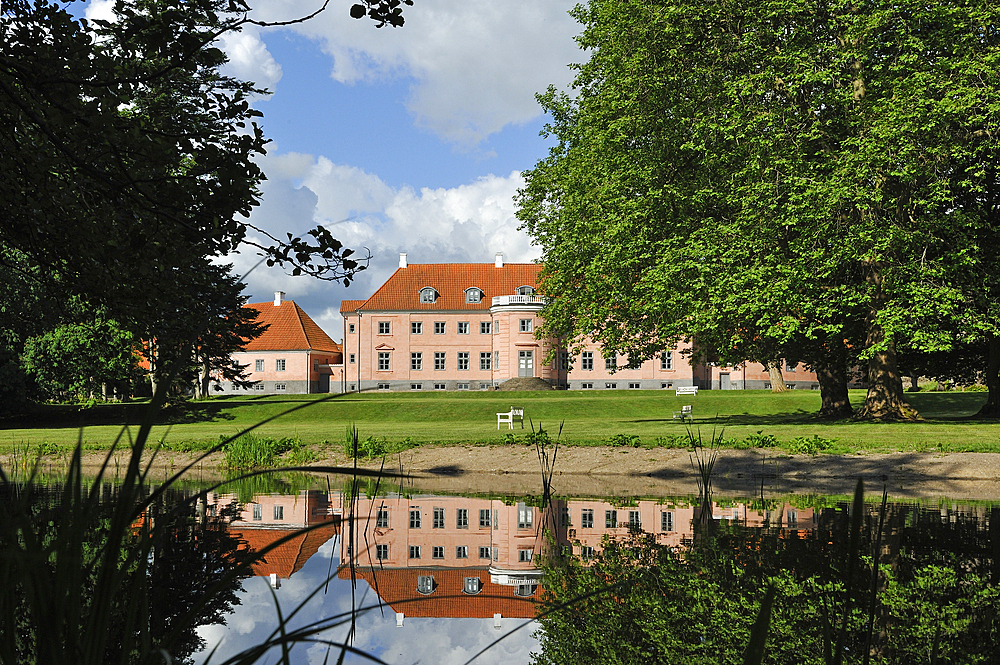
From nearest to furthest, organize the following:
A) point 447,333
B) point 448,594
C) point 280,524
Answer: point 448,594, point 280,524, point 447,333

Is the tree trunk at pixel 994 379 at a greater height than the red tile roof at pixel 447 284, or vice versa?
the red tile roof at pixel 447 284

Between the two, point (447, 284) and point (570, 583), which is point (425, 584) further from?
point (447, 284)

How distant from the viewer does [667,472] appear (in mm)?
12438

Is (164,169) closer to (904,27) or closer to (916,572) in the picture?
(916,572)

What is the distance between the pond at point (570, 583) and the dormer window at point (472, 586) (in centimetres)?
2

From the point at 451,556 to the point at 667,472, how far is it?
6.86 meters

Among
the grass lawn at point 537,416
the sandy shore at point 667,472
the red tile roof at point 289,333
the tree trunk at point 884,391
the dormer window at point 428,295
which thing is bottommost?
the sandy shore at point 667,472

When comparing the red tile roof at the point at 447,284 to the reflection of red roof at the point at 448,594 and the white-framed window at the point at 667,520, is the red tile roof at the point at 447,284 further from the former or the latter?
the reflection of red roof at the point at 448,594

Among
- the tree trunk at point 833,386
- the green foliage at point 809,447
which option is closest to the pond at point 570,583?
the green foliage at point 809,447

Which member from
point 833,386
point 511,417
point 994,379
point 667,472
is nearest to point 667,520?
point 667,472

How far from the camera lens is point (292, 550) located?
255 inches

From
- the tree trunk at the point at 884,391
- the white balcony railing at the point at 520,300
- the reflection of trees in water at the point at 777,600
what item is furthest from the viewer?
the white balcony railing at the point at 520,300

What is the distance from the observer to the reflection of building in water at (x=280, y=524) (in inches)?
236

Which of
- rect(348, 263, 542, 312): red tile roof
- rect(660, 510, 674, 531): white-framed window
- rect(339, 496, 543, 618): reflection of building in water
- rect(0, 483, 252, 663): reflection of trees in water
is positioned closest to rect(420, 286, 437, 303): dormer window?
rect(348, 263, 542, 312): red tile roof
